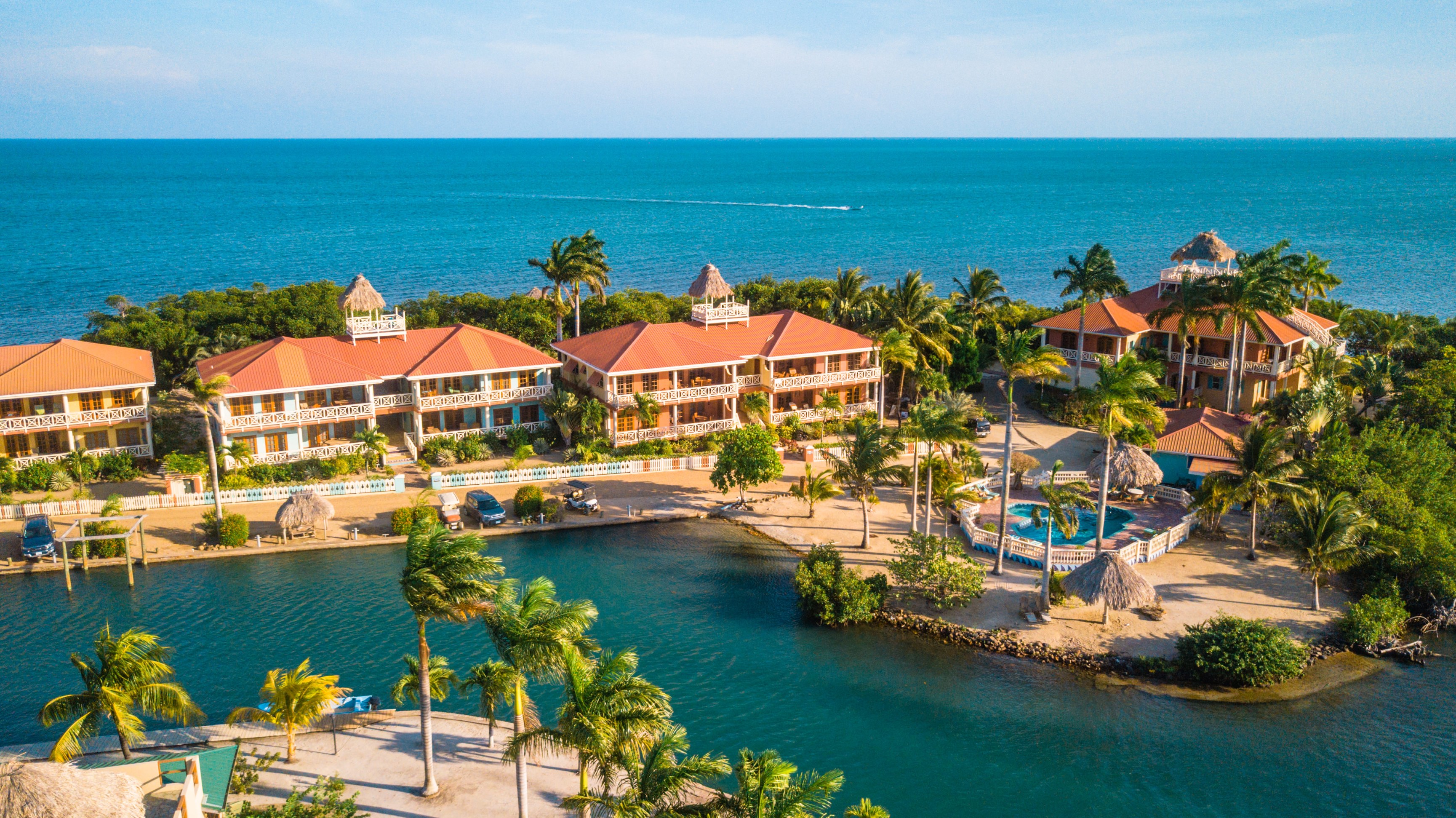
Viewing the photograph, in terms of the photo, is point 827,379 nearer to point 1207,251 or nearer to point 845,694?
point 1207,251

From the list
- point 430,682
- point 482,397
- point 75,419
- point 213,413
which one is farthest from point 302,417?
point 430,682

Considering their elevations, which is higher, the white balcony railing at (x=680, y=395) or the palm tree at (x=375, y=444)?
the white balcony railing at (x=680, y=395)

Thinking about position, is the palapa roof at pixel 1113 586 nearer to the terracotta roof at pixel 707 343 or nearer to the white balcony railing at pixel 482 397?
the terracotta roof at pixel 707 343

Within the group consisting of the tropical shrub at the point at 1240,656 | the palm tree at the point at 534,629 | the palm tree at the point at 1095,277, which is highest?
the palm tree at the point at 1095,277

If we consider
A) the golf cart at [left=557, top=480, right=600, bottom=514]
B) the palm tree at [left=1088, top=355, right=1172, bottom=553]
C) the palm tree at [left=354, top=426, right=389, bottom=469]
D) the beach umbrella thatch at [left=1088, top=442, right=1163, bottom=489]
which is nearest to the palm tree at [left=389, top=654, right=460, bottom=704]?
the golf cart at [left=557, top=480, right=600, bottom=514]

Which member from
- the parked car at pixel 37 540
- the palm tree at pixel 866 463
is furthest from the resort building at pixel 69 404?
the palm tree at pixel 866 463
